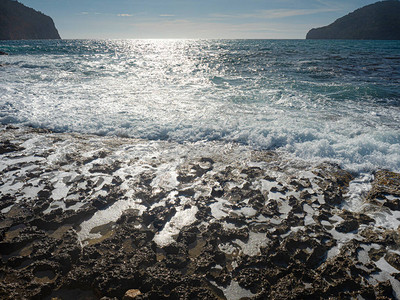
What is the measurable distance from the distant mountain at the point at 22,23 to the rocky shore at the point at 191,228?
124137mm

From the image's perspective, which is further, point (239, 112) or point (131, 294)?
point (239, 112)

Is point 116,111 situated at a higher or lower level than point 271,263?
higher

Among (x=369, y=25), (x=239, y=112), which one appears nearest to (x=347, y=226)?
(x=239, y=112)

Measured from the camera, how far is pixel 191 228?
3.07 metres

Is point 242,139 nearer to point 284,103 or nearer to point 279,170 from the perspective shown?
point 279,170

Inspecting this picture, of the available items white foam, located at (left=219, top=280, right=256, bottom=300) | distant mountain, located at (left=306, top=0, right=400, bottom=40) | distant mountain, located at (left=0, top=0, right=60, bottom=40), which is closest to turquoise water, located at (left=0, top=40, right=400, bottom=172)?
white foam, located at (left=219, top=280, right=256, bottom=300)

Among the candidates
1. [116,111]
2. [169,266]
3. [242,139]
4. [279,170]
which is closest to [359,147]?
[279,170]

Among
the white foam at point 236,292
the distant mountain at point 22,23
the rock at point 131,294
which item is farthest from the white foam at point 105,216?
the distant mountain at point 22,23

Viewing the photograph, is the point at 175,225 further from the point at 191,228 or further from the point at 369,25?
the point at 369,25

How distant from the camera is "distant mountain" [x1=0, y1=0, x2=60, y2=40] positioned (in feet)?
314

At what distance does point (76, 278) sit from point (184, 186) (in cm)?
206

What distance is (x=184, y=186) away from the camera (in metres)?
4.03

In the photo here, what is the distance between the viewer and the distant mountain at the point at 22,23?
95637mm

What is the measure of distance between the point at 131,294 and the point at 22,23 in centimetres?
14511
